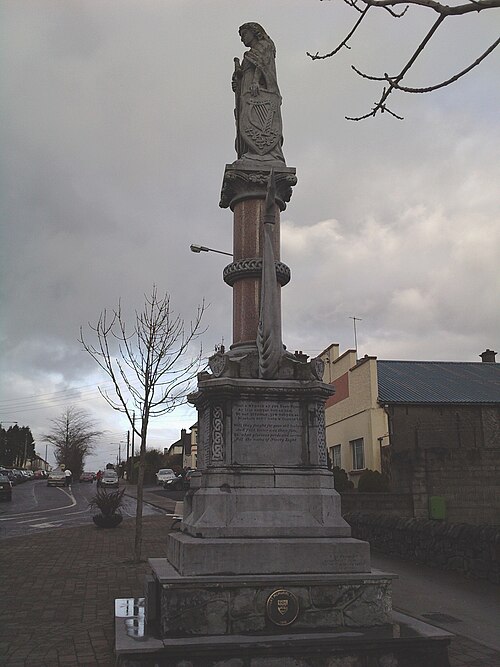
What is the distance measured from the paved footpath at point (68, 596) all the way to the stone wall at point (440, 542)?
4412mm

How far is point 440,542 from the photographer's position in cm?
1308

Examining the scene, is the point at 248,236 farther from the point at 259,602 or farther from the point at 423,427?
the point at 423,427

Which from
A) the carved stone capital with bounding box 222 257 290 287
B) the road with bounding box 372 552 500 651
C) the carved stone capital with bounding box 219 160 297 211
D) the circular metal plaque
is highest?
the carved stone capital with bounding box 219 160 297 211

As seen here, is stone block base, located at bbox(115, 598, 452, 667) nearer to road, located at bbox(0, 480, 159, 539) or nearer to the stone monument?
the stone monument

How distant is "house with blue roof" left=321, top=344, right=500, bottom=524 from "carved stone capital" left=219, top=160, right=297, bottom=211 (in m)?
10.8

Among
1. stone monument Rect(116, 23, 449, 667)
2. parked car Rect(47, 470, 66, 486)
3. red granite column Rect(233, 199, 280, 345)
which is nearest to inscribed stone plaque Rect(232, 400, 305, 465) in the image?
stone monument Rect(116, 23, 449, 667)

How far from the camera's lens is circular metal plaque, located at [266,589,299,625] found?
6.05m

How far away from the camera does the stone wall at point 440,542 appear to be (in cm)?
1150

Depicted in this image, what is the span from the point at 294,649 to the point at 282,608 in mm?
445

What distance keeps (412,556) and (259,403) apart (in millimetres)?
8801

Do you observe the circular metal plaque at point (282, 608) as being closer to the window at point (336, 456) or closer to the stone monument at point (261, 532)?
the stone monument at point (261, 532)

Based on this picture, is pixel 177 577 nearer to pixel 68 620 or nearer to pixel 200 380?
pixel 200 380

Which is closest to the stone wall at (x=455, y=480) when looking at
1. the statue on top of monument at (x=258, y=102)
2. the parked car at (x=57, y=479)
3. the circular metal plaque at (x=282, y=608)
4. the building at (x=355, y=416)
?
the building at (x=355, y=416)

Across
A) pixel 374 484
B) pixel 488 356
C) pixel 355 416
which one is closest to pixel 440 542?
pixel 374 484
